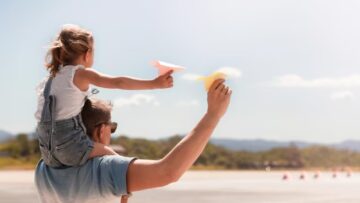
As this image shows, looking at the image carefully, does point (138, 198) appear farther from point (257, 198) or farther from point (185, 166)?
point (185, 166)

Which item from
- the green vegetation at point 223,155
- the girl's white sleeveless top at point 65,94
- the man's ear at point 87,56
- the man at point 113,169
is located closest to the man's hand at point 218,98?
the man at point 113,169

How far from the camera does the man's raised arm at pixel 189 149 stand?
6.82 feet

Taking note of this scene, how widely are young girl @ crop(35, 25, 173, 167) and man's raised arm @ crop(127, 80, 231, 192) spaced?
0.81ft

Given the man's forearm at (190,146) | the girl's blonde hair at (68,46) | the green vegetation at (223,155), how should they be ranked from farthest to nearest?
the green vegetation at (223,155)
the girl's blonde hair at (68,46)
the man's forearm at (190,146)

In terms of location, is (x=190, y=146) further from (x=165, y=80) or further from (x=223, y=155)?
(x=223, y=155)

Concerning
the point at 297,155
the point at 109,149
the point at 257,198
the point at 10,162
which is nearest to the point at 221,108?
the point at 109,149

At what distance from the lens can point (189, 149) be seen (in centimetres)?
208

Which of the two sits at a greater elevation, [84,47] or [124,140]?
[124,140]

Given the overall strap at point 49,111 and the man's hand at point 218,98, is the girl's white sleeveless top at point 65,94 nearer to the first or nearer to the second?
the overall strap at point 49,111

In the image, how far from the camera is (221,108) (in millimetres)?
2109

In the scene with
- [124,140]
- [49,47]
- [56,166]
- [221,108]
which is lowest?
[56,166]

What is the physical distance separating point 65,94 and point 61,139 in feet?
0.67

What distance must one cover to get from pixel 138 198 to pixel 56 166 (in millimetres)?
10085

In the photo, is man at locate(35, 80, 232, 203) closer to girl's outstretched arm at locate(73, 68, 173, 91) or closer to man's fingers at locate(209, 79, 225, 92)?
man's fingers at locate(209, 79, 225, 92)
